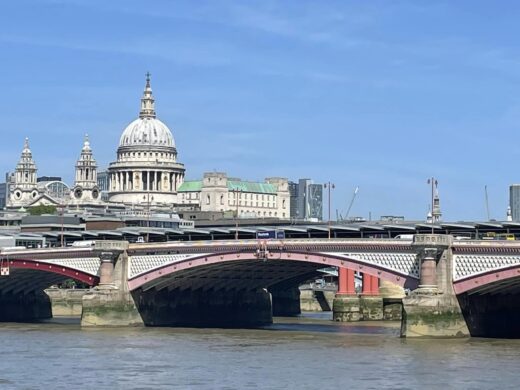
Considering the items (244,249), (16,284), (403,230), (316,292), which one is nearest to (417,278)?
(244,249)

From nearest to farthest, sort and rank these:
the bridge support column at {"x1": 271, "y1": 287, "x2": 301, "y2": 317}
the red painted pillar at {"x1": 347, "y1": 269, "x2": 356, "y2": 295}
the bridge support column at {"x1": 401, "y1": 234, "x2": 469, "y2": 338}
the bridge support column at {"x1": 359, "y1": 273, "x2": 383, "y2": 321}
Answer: the bridge support column at {"x1": 401, "y1": 234, "x2": 469, "y2": 338} → the bridge support column at {"x1": 359, "y1": 273, "x2": 383, "y2": 321} → the red painted pillar at {"x1": 347, "y1": 269, "x2": 356, "y2": 295} → the bridge support column at {"x1": 271, "y1": 287, "x2": 301, "y2": 317}

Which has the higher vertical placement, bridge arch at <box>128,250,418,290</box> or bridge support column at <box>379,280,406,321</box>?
bridge arch at <box>128,250,418,290</box>

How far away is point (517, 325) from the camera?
86.8m

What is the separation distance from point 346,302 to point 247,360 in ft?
138

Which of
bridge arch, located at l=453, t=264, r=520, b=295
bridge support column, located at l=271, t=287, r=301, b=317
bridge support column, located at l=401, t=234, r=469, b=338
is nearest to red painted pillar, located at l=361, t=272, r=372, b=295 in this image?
bridge support column, located at l=271, t=287, r=301, b=317

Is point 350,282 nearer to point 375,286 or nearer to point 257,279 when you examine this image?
point 375,286

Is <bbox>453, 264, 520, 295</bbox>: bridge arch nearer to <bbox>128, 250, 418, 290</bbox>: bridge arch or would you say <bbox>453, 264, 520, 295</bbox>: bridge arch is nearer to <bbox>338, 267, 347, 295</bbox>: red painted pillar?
<bbox>128, 250, 418, 290</bbox>: bridge arch

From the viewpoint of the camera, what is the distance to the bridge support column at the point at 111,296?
9256 centimetres

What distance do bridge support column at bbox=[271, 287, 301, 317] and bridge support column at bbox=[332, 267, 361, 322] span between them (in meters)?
13.5

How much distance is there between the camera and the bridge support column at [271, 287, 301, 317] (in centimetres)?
12562

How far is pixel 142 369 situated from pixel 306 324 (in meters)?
40.2

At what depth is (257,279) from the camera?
103 metres

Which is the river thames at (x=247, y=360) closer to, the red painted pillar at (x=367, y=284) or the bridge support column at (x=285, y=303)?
the red painted pillar at (x=367, y=284)

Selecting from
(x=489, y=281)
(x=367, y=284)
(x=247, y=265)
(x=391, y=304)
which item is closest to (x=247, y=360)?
(x=489, y=281)
